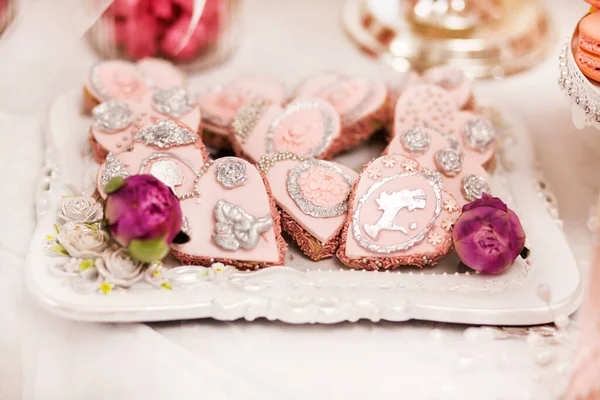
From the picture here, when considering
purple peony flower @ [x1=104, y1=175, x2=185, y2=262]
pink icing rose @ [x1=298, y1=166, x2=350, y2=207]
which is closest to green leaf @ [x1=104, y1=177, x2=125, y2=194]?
purple peony flower @ [x1=104, y1=175, x2=185, y2=262]

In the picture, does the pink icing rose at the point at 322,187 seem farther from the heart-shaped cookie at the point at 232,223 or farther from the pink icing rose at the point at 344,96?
the pink icing rose at the point at 344,96

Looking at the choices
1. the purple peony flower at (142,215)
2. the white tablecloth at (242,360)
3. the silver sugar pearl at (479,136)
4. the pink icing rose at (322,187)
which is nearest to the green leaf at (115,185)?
the purple peony flower at (142,215)

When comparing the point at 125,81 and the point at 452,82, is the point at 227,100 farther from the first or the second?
the point at 452,82

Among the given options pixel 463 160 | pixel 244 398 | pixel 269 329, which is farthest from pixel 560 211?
pixel 244 398

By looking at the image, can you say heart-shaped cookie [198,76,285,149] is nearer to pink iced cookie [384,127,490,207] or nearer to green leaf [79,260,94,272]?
pink iced cookie [384,127,490,207]

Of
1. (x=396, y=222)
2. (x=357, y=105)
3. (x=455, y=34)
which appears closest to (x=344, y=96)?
(x=357, y=105)
